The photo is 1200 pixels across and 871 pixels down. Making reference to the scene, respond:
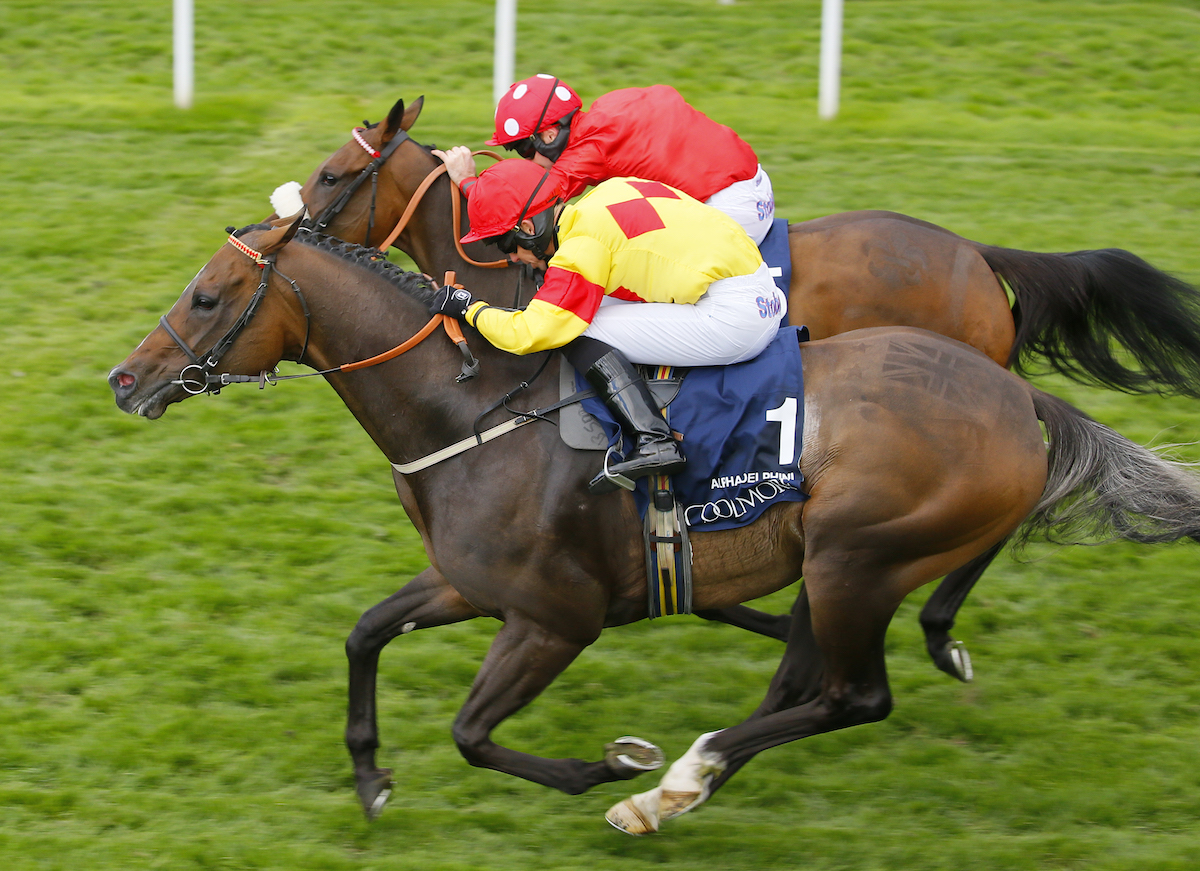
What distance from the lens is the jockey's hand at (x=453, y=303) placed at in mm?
3672

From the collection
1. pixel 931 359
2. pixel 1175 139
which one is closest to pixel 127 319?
pixel 931 359

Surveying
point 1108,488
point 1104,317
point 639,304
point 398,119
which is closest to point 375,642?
point 639,304

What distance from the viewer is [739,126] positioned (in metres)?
10.1

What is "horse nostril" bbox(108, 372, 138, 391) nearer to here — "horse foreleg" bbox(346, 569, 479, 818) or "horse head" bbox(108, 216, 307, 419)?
"horse head" bbox(108, 216, 307, 419)

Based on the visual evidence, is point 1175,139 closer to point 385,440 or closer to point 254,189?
point 254,189

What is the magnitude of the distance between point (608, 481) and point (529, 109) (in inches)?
74.4

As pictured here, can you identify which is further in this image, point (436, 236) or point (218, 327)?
point (436, 236)

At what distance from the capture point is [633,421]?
138 inches

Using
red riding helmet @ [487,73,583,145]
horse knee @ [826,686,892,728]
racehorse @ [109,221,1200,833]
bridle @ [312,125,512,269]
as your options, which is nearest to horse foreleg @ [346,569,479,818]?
racehorse @ [109,221,1200,833]

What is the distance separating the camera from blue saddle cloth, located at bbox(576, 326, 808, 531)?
3561 millimetres

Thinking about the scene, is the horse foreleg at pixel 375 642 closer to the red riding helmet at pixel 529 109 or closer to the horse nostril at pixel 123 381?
the horse nostril at pixel 123 381

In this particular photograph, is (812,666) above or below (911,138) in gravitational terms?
below

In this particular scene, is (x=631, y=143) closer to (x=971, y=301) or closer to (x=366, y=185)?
(x=366, y=185)

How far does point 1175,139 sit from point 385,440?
8.81m
